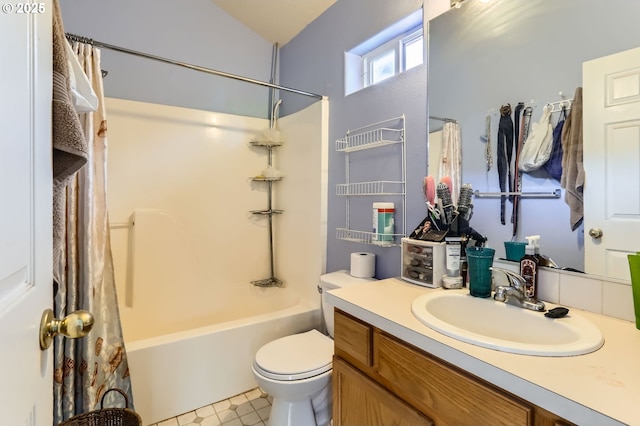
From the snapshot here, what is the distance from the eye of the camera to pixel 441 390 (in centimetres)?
80

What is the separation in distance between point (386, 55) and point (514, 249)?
1297mm

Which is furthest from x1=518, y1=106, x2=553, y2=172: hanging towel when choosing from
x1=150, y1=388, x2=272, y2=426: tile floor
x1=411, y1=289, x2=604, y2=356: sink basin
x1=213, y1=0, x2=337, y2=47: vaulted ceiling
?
x1=150, y1=388, x2=272, y2=426: tile floor

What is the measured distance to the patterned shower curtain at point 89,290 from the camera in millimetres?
1339

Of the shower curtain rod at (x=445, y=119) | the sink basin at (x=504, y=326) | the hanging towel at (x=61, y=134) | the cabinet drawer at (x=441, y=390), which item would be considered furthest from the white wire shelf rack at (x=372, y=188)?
the hanging towel at (x=61, y=134)

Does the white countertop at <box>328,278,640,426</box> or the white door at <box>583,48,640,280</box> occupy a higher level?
the white door at <box>583,48,640,280</box>

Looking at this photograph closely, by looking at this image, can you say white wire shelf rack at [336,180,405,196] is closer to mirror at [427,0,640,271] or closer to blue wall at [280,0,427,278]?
blue wall at [280,0,427,278]

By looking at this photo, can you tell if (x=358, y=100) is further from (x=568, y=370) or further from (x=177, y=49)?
(x=568, y=370)

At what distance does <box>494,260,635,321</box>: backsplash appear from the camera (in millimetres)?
925

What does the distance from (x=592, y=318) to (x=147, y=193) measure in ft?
7.95

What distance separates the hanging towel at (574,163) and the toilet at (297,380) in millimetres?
1111

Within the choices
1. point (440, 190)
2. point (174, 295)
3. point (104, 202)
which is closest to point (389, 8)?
point (440, 190)

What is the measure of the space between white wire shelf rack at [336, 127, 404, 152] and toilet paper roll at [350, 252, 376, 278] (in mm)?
616

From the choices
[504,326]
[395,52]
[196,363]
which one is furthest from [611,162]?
[196,363]

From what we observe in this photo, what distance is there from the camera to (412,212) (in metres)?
1.60
